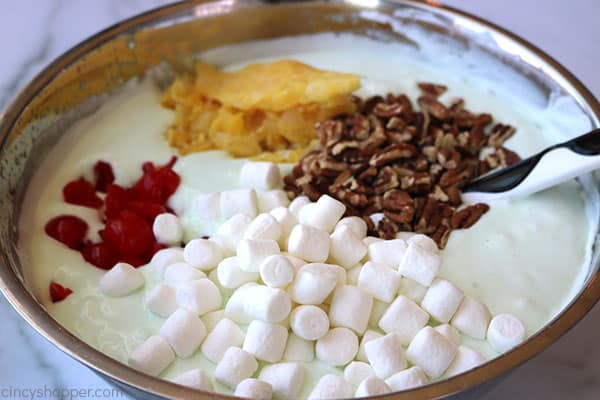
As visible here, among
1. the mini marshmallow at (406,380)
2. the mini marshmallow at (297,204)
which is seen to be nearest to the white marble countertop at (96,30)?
the mini marshmallow at (406,380)

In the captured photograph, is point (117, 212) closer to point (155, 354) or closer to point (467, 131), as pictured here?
point (155, 354)

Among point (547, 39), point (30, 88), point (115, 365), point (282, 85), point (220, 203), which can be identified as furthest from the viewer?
point (547, 39)

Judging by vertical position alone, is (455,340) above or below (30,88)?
below

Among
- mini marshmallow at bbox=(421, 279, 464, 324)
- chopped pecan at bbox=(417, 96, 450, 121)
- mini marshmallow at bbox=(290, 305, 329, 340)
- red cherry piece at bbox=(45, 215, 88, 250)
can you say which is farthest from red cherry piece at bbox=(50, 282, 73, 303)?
chopped pecan at bbox=(417, 96, 450, 121)

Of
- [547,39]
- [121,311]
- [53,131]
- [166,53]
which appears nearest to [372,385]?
[121,311]

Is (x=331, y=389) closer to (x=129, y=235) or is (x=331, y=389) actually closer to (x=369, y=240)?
(x=369, y=240)

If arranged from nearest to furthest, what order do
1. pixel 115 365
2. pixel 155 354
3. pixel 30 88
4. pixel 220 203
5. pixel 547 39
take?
pixel 115 365 < pixel 155 354 < pixel 220 203 < pixel 30 88 < pixel 547 39

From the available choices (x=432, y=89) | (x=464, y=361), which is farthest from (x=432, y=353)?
(x=432, y=89)
